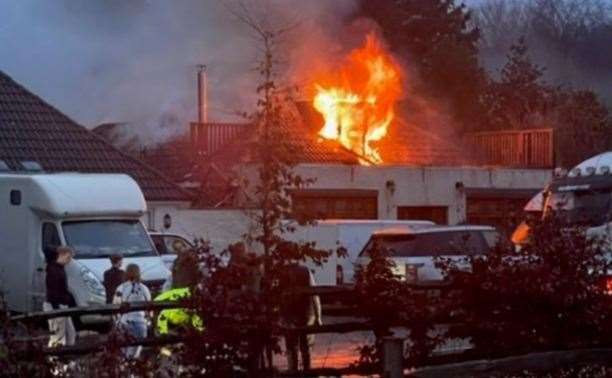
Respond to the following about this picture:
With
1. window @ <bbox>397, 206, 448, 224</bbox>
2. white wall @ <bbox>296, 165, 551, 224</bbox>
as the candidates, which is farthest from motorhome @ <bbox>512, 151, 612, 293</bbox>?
window @ <bbox>397, 206, 448, 224</bbox>

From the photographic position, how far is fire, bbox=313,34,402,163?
39.6 meters

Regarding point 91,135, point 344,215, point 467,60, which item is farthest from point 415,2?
point 91,135

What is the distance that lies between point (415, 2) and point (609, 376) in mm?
42682

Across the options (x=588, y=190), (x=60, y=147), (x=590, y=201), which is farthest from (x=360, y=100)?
(x=590, y=201)

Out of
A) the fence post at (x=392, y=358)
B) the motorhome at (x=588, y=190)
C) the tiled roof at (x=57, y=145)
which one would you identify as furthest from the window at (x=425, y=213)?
the fence post at (x=392, y=358)

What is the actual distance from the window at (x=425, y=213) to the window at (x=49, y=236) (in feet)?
56.4

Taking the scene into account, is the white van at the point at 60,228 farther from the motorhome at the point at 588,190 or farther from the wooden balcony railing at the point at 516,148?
the wooden balcony railing at the point at 516,148

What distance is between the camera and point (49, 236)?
68.1 ft

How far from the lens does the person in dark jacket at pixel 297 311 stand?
8.42m

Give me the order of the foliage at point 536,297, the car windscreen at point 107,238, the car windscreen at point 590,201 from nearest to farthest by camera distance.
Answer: the foliage at point 536,297
the car windscreen at point 107,238
the car windscreen at point 590,201

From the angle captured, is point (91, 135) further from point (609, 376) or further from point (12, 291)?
point (609, 376)

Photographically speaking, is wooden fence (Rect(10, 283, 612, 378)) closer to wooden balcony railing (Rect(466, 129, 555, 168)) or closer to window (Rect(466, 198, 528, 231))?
window (Rect(466, 198, 528, 231))

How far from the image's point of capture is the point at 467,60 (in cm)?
5150

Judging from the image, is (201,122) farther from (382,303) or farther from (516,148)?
(382,303)
